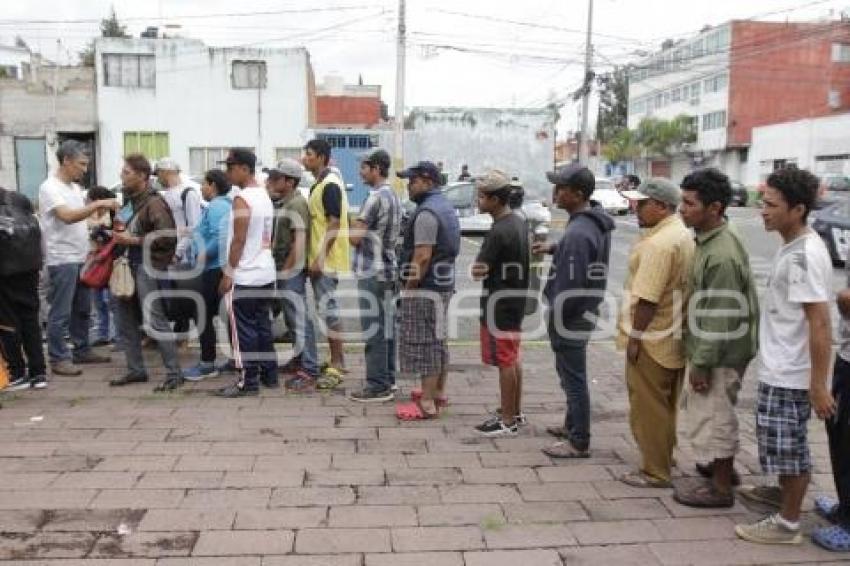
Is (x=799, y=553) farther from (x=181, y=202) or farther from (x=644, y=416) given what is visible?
(x=181, y=202)

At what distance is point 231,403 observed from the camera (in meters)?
5.79

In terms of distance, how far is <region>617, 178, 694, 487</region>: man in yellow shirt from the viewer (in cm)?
408

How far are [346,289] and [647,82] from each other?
6358 cm

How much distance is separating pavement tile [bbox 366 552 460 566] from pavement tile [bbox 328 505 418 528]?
0.98 ft

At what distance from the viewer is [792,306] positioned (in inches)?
138

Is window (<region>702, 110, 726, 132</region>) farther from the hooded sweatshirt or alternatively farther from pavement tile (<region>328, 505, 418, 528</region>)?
pavement tile (<region>328, 505, 418, 528</region>)

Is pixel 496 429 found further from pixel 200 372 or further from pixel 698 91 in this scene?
pixel 698 91

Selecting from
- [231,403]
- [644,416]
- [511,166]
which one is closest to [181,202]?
[231,403]

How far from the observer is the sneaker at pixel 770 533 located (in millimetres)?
3619

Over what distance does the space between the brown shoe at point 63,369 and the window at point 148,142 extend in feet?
82.1

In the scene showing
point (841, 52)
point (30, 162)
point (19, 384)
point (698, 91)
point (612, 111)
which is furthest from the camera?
point (612, 111)

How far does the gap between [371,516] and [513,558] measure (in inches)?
29.6

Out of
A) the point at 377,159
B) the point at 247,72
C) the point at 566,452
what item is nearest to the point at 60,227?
the point at 377,159

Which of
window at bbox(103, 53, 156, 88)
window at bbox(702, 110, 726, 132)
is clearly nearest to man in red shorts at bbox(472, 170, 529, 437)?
window at bbox(103, 53, 156, 88)
